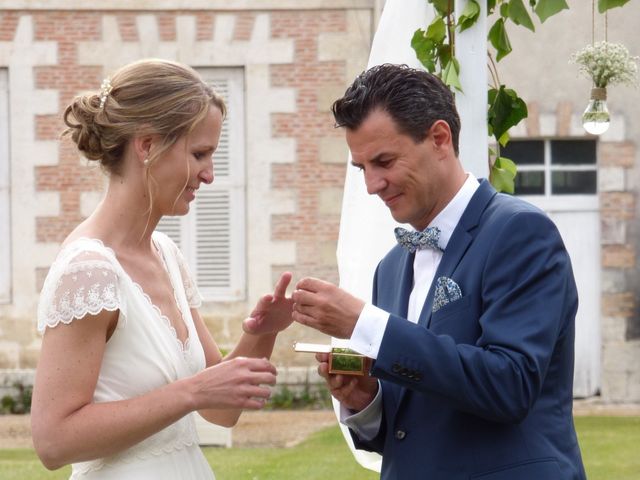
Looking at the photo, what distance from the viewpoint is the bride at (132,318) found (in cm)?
299

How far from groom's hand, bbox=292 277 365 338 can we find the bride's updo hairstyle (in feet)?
2.02

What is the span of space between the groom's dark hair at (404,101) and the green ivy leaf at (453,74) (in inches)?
31.8

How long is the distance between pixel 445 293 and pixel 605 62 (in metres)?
2.16

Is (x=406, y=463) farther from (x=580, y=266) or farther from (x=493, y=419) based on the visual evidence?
(x=580, y=266)

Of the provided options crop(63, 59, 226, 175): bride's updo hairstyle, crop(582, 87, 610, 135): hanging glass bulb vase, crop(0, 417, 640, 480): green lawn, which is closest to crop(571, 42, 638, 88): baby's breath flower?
crop(582, 87, 610, 135): hanging glass bulb vase

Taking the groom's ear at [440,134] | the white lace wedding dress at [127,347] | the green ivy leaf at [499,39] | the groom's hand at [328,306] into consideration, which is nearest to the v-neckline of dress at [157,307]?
the white lace wedding dress at [127,347]

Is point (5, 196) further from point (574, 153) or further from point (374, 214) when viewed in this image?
point (374, 214)

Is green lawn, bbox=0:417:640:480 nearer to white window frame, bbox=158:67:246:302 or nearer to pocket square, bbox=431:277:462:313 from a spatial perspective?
white window frame, bbox=158:67:246:302

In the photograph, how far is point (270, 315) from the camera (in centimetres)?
353

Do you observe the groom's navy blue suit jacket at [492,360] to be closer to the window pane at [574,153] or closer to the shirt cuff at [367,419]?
the shirt cuff at [367,419]

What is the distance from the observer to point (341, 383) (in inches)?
122

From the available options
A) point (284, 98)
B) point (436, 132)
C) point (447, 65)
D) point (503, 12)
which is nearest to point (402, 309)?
point (436, 132)

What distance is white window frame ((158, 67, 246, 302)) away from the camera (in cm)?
1256

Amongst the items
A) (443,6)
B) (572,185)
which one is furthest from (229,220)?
(443,6)
